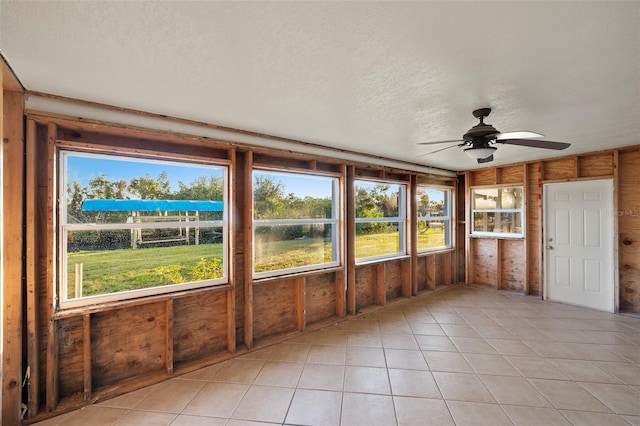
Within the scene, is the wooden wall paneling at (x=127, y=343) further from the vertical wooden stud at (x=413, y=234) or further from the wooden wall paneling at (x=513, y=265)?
the wooden wall paneling at (x=513, y=265)

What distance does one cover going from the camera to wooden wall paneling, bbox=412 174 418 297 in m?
4.79

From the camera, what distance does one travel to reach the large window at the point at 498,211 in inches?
198

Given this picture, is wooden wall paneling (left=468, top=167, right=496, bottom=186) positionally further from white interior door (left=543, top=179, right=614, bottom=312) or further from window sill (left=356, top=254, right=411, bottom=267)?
window sill (left=356, top=254, right=411, bottom=267)

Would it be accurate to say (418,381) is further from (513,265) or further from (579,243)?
(579,243)

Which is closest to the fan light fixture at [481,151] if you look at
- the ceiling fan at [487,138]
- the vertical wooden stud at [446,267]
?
the ceiling fan at [487,138]

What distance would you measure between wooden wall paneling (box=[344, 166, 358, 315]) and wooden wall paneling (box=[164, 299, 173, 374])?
2.39m

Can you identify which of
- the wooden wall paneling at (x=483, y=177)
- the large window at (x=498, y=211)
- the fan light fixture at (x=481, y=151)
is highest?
the wooden wall paneling at (x=483, y=177)

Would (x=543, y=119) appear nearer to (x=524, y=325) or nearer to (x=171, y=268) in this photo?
(x=524, y=325)

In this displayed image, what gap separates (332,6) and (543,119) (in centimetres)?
257

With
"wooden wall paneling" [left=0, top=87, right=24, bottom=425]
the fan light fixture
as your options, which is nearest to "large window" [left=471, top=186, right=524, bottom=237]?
the fan light fixture

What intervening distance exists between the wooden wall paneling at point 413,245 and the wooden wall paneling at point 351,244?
134 centimetres

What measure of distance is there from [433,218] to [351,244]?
243cm

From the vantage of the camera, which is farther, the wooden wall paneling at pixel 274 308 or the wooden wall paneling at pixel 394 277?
the wooden wall paneling at pixel 394 277

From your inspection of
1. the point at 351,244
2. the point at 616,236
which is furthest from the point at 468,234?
the point at 351,244
